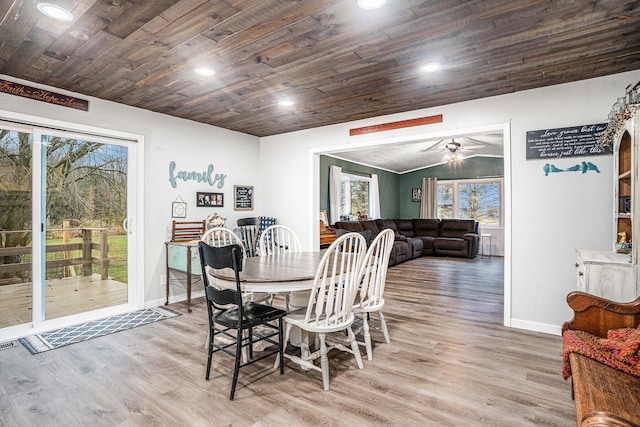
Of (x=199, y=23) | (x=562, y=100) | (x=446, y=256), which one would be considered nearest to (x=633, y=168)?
(x=562, y=100)

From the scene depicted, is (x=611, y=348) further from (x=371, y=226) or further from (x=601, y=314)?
(x=371, y=226)

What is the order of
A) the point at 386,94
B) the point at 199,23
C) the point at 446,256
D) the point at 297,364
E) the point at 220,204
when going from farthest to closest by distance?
the point at 446,256 < the point at 220,204 < the point at 386,94 < the point at 297,364 < the point at 199,23

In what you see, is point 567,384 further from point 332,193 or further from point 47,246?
point 332,193

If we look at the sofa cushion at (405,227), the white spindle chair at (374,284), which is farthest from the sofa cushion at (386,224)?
the white spindle chair at (374,284)

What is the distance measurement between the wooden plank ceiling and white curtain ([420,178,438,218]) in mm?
6310

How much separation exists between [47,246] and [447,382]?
3.78m

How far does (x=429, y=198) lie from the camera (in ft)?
31.8

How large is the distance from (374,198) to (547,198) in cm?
567

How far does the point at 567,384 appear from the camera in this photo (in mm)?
2232

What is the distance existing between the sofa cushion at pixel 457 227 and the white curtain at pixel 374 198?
5.82 ft

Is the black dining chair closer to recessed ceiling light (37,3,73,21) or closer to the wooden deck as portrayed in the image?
recessed ceiling light (37,3,73,21)

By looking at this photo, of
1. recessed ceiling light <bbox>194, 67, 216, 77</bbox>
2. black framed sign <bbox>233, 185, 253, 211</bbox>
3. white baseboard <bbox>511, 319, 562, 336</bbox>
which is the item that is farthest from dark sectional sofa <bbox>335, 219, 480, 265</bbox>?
recessed ceiling light <bbox>194, 67, 216, 77</bbox>

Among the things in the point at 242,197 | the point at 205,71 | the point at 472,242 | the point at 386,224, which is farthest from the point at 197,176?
the point at 472,242

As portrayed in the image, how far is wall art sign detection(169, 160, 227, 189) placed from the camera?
4.24m
